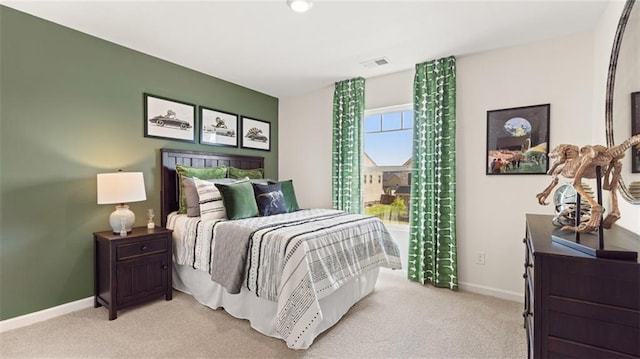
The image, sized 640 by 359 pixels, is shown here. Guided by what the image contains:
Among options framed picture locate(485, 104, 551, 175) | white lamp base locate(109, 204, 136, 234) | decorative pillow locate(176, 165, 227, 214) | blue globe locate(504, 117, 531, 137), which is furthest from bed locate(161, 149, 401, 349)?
blue globe locate(504, 117, 531, 137)

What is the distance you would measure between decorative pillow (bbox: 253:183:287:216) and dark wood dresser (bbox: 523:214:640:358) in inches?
92.3

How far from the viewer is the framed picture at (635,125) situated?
1.31 metres

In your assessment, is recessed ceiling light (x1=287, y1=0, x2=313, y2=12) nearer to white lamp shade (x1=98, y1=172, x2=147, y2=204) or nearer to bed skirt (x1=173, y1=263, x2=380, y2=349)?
white lamp shade (x1=98, y1=172, x2=147, y2=204)

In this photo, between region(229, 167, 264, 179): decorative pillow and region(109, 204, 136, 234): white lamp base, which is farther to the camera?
region(229, 167, 264, 179): decorative pillow

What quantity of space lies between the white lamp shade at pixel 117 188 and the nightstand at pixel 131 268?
13.1 inches

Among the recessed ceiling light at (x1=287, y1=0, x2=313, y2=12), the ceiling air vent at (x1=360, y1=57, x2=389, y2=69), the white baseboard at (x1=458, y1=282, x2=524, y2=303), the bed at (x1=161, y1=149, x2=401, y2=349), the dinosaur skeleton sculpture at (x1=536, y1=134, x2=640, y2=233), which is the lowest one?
the white baseboard at (x1=458, y1=282, x2=524, y2=303)

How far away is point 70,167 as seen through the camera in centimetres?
250

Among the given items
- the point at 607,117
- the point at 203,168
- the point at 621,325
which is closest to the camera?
the point at 621,325

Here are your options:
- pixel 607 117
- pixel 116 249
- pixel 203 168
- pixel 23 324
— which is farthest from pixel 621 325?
pixel 23 324

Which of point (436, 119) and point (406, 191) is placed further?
point (406, 191)

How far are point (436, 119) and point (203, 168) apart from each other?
8.83 ft

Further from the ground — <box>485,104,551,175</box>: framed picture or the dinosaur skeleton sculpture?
<box>485,104,551,175</box>: framed picture

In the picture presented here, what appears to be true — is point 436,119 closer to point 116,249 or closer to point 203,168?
point 203,168

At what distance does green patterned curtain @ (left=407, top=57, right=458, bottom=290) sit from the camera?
9.93ft
